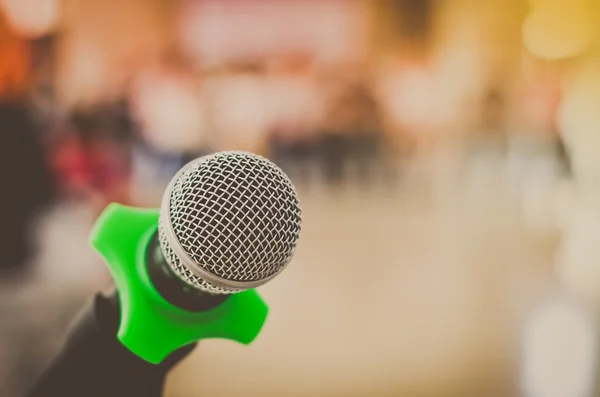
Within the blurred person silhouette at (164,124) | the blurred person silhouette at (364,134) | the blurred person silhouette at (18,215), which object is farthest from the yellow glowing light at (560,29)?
the blurred person silhouette at (18,215)

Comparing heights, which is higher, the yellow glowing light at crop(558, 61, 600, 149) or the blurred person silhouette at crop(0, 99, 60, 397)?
the blurred person silhouette at crop(0, 99, 60, 397)

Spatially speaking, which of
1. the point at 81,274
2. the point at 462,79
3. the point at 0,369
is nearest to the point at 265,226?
the point at 0,369

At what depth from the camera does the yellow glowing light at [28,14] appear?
489 cm

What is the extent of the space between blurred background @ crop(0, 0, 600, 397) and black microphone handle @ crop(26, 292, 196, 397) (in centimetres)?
128

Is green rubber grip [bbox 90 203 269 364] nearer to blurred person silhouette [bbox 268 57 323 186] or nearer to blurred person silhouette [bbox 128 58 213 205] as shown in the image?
blurred person silhouette [bbox 128 58 213 205]

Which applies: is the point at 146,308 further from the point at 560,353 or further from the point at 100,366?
the point at 560,353

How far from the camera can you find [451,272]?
3.11 meters

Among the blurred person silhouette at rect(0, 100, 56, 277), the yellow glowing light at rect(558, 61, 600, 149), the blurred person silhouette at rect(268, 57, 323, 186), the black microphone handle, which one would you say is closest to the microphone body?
the black microphone handle

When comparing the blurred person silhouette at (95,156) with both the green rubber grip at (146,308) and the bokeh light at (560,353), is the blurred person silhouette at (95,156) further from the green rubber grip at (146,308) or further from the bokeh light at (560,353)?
the green rubber grip at (146,308)

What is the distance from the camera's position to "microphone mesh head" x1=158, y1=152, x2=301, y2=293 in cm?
38

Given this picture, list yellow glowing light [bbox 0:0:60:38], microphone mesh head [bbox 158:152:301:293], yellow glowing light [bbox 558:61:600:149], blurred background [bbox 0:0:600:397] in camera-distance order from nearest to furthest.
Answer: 1. microphone mesh head [bbox 158:152:301:293]
2. blurred background [bbox 0:0:600:397]
3. yellow glowing light [bbox 0:0:60:38]
4. yellow glowing light [bbox 558:61:600:149]

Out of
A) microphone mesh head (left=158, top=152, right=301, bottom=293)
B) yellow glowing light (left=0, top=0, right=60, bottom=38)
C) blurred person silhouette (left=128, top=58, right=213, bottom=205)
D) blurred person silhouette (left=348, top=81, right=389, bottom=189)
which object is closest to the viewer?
microphone mesh head (left=158, top=152, right=301, bottom=293)

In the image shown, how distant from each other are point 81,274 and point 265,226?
2.11m

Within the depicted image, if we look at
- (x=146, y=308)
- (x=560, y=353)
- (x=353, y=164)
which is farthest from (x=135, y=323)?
(x=353, y=164)
